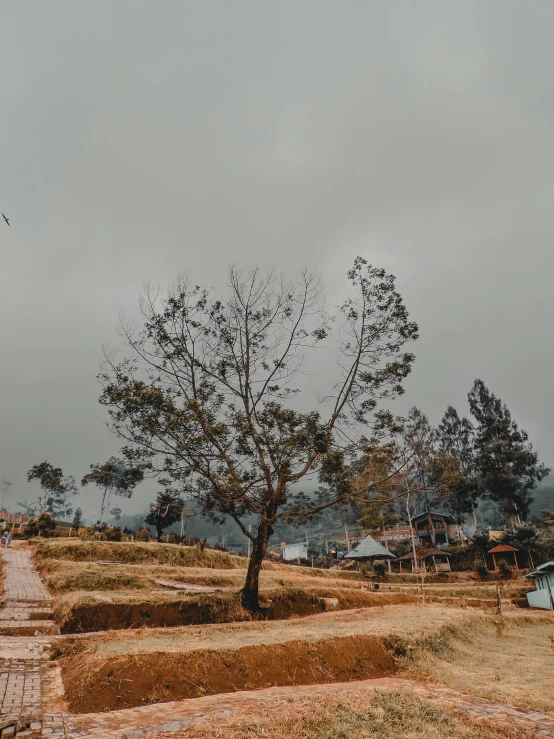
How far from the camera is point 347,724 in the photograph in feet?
17.0

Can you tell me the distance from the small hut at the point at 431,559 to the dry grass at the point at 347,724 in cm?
3974

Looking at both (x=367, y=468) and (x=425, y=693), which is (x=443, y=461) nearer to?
(x=367, y=468)

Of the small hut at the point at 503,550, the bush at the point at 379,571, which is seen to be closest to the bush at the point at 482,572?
the small hut at the point at 503,550

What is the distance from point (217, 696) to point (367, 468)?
12754 mm

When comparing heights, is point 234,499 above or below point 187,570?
above

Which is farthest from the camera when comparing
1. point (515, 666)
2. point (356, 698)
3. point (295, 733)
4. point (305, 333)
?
point (305, 333)

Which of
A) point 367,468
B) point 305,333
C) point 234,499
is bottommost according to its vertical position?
point 234,499

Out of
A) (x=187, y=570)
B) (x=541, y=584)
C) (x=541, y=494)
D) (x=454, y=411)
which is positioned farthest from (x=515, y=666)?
(x=541, y=494)

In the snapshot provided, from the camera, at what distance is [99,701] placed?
6172mm

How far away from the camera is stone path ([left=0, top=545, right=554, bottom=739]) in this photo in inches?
198

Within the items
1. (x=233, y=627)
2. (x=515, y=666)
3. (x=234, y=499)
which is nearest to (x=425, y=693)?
(x=515, y=666)

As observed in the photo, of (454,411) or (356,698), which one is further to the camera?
(454,411)

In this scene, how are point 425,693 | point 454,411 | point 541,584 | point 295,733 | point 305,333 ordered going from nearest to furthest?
point 295,733 → point 425,693 → point 305,333 → point 541,584 → point 454,411

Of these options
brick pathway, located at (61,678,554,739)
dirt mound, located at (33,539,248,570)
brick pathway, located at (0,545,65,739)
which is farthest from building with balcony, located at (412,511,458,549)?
brick pathway, located at (61,678,554,739)
